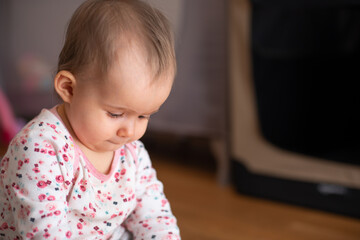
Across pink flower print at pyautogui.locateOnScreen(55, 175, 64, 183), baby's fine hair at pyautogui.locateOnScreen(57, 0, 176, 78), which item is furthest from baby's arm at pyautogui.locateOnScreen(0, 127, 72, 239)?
baby's fine hair at pyautogui.locateOnScreen(57, 0, 176, 78)

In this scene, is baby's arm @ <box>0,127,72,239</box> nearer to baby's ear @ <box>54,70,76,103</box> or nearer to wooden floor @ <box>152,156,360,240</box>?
baby's ear @ <box>54,70,76,103</box>

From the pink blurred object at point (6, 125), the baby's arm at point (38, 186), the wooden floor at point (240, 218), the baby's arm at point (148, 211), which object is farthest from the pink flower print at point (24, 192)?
the pink blurred object at point (6, 125)

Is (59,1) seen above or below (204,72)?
above

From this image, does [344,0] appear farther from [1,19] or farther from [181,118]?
[1,19]

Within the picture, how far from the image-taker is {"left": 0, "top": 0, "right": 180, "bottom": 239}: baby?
598 millimetres

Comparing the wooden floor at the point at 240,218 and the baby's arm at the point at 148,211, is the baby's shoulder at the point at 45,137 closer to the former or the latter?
the baby's arm at the point at 148,211

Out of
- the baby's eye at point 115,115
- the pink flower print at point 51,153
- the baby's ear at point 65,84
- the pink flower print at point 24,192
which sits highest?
the baby's ear at point 65,84

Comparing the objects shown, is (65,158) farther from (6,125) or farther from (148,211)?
(6,125)

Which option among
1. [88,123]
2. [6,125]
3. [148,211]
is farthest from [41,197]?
[6,125]

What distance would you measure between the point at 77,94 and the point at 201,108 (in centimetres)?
98

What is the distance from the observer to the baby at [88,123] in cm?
60

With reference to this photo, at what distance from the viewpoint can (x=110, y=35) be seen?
60cm

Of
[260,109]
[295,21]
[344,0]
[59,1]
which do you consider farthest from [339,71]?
[59,1]

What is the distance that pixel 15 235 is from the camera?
66 cm
